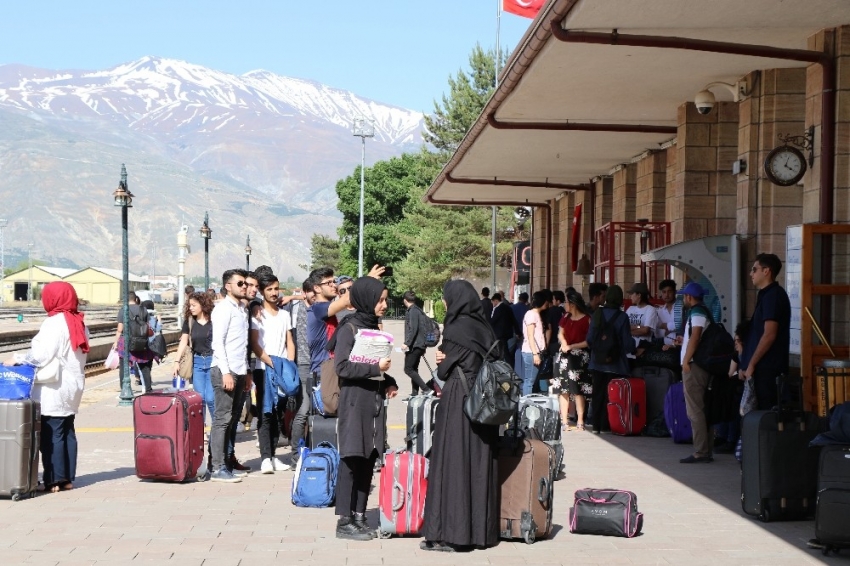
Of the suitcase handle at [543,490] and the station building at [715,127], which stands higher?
the station building at [715,127]

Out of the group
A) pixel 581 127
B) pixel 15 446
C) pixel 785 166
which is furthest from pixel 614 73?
pixel 15 446

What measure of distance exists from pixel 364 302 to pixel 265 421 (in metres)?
3.20

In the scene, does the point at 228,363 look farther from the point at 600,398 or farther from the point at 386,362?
the point at 600,398

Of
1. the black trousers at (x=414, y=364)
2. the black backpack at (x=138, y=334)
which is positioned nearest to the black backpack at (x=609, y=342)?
the black trousers at (x=414, y=364)

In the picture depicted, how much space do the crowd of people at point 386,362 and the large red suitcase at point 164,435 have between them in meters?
0.29

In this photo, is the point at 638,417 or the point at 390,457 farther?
the point at 638,417

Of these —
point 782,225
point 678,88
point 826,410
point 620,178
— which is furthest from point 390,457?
point 620,178

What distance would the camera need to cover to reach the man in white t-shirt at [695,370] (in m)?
11.6

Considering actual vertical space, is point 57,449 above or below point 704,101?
below

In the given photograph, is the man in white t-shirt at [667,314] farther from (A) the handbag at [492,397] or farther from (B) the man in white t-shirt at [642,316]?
(A) the handbag at [492,397]

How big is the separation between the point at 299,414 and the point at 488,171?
1428 cm

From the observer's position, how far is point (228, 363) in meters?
10.5

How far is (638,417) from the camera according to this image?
565 inches

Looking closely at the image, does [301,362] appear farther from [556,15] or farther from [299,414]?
[556,15]
